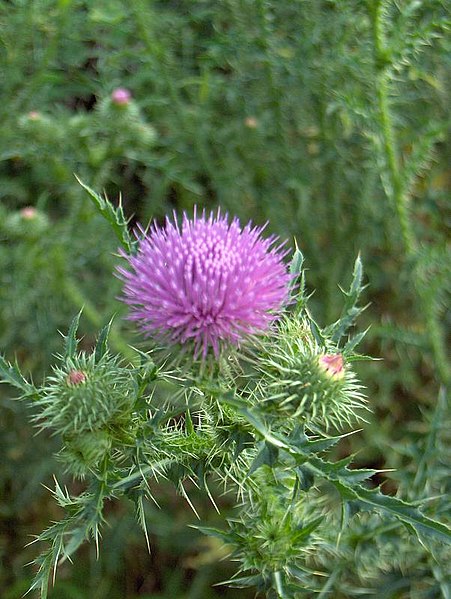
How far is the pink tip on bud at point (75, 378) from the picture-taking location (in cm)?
223

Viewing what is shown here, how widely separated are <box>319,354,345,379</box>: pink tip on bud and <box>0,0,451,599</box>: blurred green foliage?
1097 mm

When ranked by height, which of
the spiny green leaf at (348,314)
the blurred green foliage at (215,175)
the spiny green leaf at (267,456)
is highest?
the spiny green leaf at (348,314)

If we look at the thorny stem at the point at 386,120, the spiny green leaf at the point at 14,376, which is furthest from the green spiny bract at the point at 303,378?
the thorny stem at the point at 386,120

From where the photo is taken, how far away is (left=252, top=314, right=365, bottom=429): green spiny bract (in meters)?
2.15

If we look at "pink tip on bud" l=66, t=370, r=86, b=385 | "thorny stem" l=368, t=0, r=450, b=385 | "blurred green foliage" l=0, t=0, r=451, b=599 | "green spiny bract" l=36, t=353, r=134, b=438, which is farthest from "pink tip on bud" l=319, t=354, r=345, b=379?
"thorny stem" l=368, t=0, r=450, b=385

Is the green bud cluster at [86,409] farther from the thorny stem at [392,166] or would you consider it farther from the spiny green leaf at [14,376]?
the thorny stem at [392,166]

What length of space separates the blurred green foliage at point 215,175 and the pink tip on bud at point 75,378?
1298mm

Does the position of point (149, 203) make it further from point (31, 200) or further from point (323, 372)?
point (323, 372)

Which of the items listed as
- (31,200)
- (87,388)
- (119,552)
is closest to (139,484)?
(87,388)

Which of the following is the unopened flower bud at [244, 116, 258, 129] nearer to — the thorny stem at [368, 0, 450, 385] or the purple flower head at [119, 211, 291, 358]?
the thorny stem at [368, 0, 450, 385]

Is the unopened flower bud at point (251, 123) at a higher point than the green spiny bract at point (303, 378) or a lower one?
lower

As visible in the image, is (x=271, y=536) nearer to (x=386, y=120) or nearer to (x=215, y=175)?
(x=386, y=120)

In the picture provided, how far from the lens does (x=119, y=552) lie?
3990mm

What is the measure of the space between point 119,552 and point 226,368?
2237 millimetres
